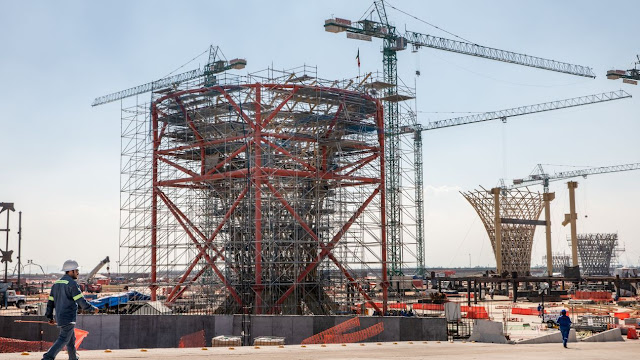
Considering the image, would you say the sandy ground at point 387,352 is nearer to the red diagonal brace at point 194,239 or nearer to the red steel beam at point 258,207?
the red steel beam at point 258,207

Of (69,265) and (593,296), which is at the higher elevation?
(69,265)

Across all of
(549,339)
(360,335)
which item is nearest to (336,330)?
(360,335)

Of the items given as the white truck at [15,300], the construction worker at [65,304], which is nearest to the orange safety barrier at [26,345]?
the construction worker at [65,304]

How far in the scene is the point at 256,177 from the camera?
47.7m

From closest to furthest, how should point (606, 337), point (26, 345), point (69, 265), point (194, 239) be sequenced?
point (69, 265) < point (606, 337) < point (26, 345) < point (194, 239)

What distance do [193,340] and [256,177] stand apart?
13726 millimetres

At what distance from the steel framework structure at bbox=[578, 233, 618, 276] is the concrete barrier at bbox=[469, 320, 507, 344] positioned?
478ft

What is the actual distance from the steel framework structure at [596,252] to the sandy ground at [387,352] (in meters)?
149

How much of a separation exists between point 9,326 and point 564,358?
29.3 meters

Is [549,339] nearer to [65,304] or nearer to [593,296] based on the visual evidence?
[65,304]

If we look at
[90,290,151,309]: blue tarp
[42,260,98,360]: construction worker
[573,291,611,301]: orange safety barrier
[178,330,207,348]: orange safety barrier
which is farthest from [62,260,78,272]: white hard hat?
[573,291,611,301]: orange safety barrier

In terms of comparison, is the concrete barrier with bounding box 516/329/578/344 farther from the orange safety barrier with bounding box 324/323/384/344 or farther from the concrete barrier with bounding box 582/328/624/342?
the orange safety barrier with bounding box 324/323/384/344

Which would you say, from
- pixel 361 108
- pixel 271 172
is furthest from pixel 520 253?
pixel 271 172

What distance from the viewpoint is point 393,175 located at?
9375 cm
